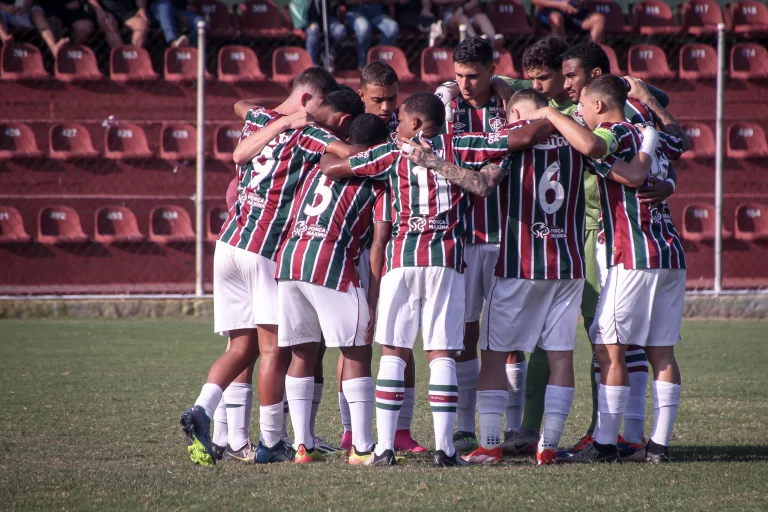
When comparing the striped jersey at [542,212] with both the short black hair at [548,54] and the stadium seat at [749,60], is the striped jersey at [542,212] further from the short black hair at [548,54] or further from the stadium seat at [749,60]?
the stadium seat at [749,60]

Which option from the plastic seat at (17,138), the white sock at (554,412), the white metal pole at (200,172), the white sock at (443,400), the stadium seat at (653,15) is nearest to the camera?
the white sock at (443,400)

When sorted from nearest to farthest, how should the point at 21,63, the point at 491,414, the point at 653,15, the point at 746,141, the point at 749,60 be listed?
the point at 491,414
the point at 21,63
the point at 746,141
the point at 749,60
the point at 653,15

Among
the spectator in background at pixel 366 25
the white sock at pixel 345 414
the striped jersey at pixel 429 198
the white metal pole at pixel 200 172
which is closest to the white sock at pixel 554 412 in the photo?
the striped jersey at pixel 429 198

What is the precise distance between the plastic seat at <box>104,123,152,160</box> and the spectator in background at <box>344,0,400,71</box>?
10.0 feet

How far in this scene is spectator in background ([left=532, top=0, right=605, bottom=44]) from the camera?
1302cm

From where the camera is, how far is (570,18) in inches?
523

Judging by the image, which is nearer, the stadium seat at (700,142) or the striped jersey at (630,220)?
the striped jersey at (630,220)

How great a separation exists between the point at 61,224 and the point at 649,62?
26.6 ft

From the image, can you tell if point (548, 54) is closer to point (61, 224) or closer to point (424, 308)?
point (424, 308)

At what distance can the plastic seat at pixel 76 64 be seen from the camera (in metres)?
12.4

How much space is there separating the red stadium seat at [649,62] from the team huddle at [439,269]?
8389mm

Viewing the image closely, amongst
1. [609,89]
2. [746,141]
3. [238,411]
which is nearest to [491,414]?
[238,411]

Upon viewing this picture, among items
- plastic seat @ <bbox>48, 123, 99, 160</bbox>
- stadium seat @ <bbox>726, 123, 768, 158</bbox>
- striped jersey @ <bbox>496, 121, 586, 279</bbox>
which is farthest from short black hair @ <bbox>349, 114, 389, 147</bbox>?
stadium seat @ <bbox>726, 123, 768, 158</bbox>

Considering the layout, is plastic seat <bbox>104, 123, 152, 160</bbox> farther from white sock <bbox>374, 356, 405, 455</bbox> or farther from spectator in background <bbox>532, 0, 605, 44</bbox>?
white sock <bbox>374, 356, 405, 455</bbox>
